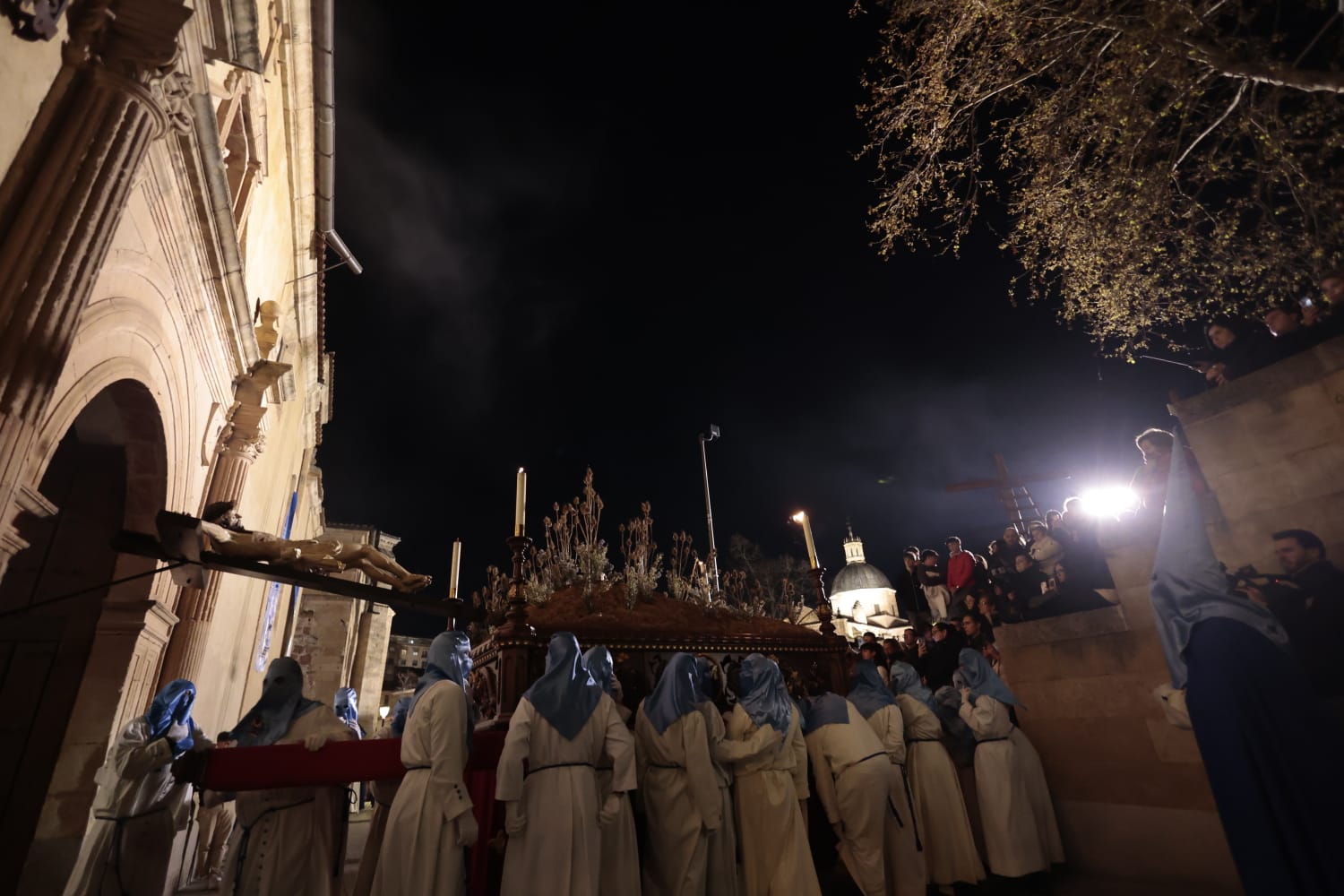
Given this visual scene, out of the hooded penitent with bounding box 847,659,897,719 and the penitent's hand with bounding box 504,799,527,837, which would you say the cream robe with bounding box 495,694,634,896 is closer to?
the penitent's hand with bounding box 504,799,527,837

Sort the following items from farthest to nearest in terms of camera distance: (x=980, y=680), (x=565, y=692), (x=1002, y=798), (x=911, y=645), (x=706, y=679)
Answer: (x=911, y=645) → (x=980, y=680) → (x=706, y=679) → (x=1002, y=798) → (x=565, y=692)

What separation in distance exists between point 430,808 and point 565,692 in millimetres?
1142

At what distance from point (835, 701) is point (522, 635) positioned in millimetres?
3155

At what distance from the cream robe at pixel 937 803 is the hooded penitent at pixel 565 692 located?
3614 mm

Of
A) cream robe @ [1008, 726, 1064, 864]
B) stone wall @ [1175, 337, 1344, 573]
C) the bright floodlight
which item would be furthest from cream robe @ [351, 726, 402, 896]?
the bright floodlight

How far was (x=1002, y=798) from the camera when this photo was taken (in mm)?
5906

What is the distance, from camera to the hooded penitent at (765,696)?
18.3 ft

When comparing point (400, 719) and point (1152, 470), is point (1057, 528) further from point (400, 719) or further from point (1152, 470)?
point (400, 719)

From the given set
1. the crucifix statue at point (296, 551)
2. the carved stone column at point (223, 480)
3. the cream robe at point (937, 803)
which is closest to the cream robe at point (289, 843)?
the crucifix statue at point (296, 551)

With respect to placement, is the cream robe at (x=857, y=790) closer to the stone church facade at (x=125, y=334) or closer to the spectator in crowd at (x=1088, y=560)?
the spectator in crowd at (x=1088, y=560)

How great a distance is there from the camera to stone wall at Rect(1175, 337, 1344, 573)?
5.04 meters

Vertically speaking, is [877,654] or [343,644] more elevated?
[343,644]

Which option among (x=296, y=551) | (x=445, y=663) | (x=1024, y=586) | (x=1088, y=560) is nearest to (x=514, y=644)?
(x=445, y=663)

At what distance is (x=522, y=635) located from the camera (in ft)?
18.2
